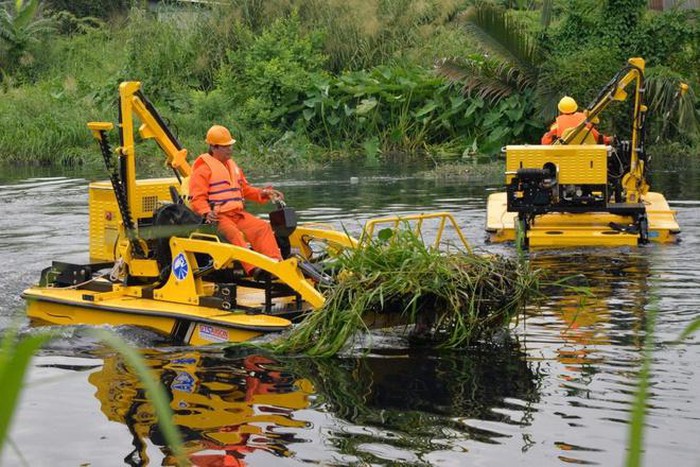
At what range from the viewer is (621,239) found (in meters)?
14.5

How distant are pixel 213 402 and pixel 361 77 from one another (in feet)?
70.0

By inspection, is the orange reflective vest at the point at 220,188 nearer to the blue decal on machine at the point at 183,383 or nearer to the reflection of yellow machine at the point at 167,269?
the reflection of yellow machine at the point at 167,269

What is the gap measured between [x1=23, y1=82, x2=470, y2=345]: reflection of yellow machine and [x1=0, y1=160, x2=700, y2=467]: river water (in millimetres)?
268

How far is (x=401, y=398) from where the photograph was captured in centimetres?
795

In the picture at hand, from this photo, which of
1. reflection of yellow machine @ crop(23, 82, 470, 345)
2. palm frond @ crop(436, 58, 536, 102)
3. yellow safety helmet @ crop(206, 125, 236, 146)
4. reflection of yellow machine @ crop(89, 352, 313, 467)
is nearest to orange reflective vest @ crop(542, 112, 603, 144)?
reflection of yellow machine @ crop(23, 82, 470, 345)

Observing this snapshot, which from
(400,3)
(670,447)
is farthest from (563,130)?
(400,3)

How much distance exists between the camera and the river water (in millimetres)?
6648

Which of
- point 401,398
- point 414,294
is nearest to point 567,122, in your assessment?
point 414,294

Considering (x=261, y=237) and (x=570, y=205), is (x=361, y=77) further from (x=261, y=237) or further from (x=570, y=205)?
(x=261, y=237)

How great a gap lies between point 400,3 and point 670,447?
85.0 ft

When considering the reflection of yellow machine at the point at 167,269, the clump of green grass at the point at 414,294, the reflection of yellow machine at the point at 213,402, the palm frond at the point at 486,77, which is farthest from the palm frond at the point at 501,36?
the reflection of yellow machine at the point at 213,402

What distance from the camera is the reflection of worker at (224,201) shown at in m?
10.3

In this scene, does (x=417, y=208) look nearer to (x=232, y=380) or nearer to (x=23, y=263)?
(x=23, y=263)

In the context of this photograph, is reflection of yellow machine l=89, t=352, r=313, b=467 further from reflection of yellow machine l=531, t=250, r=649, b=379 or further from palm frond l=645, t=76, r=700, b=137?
palm frond l=645, t=76, r=700, b=137
